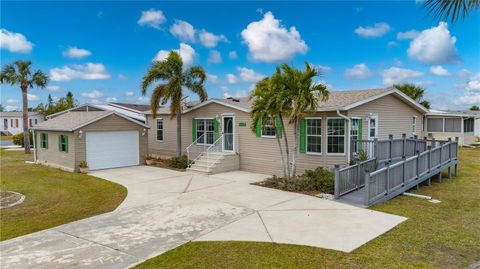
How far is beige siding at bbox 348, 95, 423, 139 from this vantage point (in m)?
13.3

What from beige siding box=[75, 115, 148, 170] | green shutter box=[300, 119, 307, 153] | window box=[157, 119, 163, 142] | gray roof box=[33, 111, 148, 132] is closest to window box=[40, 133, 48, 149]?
gray roof box=[33, 111, 148, 132]

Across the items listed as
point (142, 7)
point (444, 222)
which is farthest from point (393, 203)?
point (142, 7)

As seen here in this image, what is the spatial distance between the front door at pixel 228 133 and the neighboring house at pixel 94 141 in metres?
4.55

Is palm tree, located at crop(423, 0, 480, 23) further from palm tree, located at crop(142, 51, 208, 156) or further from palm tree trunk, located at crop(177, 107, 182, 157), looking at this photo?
palm tree trunk, located at crop(177, 107, 182, 157)

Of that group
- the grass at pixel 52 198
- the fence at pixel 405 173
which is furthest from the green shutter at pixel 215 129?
the fence at pixel 405 173

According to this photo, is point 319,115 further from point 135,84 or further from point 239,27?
point 239,27

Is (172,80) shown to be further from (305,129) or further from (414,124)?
(414,124)

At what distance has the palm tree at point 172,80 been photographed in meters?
16.1

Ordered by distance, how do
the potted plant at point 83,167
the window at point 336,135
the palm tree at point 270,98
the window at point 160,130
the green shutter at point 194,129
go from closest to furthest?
the palm tree at point 270,98
the window at point 336,135
the potted plant at point 83,167
the green shutter at point 194,129
the window at point 160,130

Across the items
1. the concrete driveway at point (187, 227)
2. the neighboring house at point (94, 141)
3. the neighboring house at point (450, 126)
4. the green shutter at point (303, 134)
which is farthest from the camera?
the neighboring house at point (450, 126)

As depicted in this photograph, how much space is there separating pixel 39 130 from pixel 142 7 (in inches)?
345

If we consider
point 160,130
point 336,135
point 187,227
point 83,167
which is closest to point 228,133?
point 336,135

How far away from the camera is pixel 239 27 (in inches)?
862

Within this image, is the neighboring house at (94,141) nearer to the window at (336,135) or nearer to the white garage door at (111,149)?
the white garage door at (111,149)
